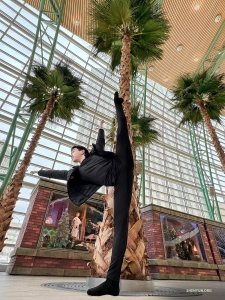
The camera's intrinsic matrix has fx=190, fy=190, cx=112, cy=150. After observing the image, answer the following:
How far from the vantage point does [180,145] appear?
23.3m

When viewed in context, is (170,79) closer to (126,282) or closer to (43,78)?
(43,78)

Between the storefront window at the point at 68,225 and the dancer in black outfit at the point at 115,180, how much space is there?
5.08m

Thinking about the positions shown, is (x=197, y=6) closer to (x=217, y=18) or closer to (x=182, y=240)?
(x=217, y=18)

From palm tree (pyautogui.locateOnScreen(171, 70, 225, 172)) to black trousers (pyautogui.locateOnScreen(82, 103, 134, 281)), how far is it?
817 cm

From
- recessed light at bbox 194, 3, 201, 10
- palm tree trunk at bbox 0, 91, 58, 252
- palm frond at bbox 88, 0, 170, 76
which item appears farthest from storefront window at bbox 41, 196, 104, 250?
recessed light at bbox 194, 3, 201, 10

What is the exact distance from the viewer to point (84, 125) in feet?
54.4

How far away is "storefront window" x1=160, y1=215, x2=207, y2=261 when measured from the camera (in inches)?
332

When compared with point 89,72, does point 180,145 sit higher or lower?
lower

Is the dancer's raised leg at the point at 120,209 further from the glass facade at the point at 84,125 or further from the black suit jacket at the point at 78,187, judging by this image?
the glass facade at the point at 84,125

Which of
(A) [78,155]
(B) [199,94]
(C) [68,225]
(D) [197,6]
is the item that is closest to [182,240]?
(C) [68,225]

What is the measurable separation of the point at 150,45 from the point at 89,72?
42.1ft

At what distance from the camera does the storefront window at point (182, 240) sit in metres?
8.42

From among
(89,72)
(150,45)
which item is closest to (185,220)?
(150,45)

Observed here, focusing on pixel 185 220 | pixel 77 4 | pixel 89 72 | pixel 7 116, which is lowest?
pixel 185 220
